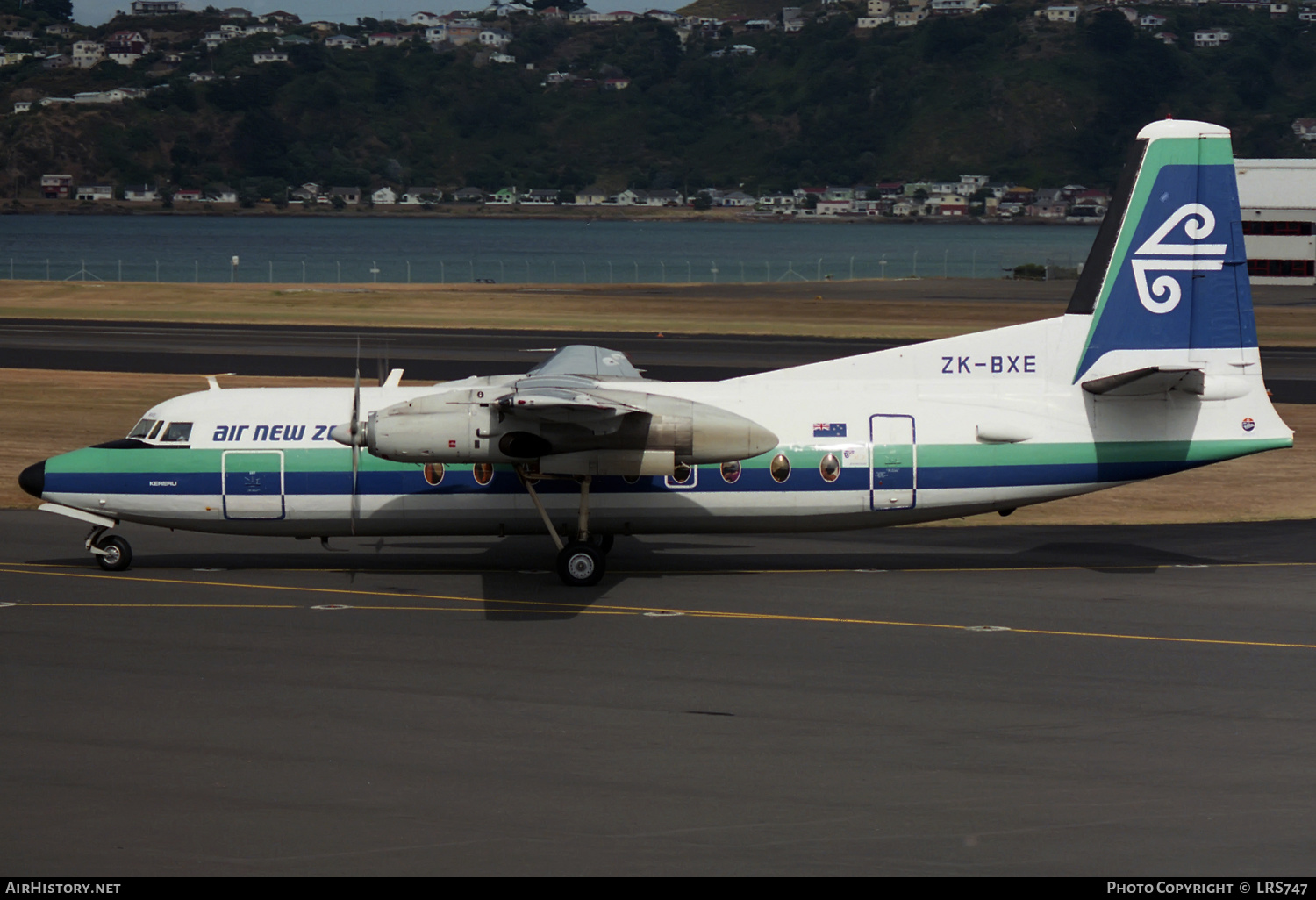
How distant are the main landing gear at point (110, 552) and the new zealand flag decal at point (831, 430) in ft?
38.6

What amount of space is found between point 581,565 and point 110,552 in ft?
26.6

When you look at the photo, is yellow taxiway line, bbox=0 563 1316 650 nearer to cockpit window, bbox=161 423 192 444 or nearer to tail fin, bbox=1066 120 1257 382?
cockpit window, bbox=161 423 192 444

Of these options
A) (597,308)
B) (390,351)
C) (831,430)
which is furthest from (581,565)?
(597,308)

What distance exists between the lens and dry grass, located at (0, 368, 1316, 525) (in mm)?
29641

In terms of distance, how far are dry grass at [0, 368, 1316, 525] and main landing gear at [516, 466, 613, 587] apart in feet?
32.5

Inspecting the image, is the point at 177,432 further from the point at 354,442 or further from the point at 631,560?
the point at 631,560

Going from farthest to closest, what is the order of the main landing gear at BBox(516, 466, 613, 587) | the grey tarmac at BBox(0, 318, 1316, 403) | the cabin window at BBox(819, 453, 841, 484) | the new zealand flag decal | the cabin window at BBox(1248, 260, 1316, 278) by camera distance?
the cabin window at BBox(1248, 260, 1316, 278)
the grey tarmac at BBox(0, 318, 1316, 403)
the new zealand flag decal
the cabin window at BBox(819, 453, 841, 484)
the main landing gear at BBox(516, 466, 613, 587)

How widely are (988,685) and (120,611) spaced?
41.2 ft

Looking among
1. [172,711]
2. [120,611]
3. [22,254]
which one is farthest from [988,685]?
[22,254]

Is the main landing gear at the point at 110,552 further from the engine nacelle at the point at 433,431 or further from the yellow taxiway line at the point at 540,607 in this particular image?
the engine nacelle at the point at 433,431

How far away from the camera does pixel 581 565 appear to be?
73.8ft

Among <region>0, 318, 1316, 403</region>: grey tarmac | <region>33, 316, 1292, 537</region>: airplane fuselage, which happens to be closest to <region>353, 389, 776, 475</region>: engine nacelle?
<region>33, 316, 1292, 537</region>: airplane fuselage

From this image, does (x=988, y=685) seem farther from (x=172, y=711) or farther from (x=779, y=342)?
(x=779, y=342)

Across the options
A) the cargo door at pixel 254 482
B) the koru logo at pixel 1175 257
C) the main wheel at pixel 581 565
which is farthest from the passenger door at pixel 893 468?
the cargo door at pixel 254 482
